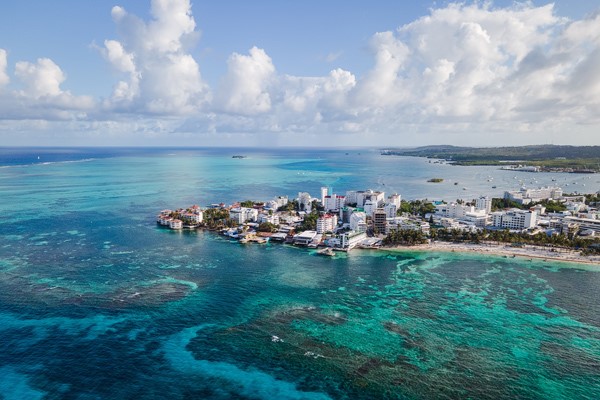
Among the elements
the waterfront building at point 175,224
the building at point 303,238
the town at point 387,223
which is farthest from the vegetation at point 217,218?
the building at point 303,238

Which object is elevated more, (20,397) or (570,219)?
(570,219)

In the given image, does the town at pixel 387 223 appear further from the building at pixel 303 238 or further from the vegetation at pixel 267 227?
the vegetation at pixel 267 227

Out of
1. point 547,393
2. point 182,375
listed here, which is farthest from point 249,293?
point 547,393

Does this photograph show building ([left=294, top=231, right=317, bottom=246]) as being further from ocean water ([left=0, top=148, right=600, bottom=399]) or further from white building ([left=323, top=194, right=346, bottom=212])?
white building ([left=323, top=194, right=346, bottom=212])

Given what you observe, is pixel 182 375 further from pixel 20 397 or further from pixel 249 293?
pixel 249 293

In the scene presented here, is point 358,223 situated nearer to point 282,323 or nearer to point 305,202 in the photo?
point 305,202

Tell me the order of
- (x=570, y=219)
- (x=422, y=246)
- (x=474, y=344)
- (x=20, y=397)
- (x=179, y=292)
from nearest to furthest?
(x=20, y=397), (x=474, y=344), (x=179, y=292), (x=422, y=246), (x=570, y=219)

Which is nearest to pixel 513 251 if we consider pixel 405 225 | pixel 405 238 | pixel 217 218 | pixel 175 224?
pixel 405 238
